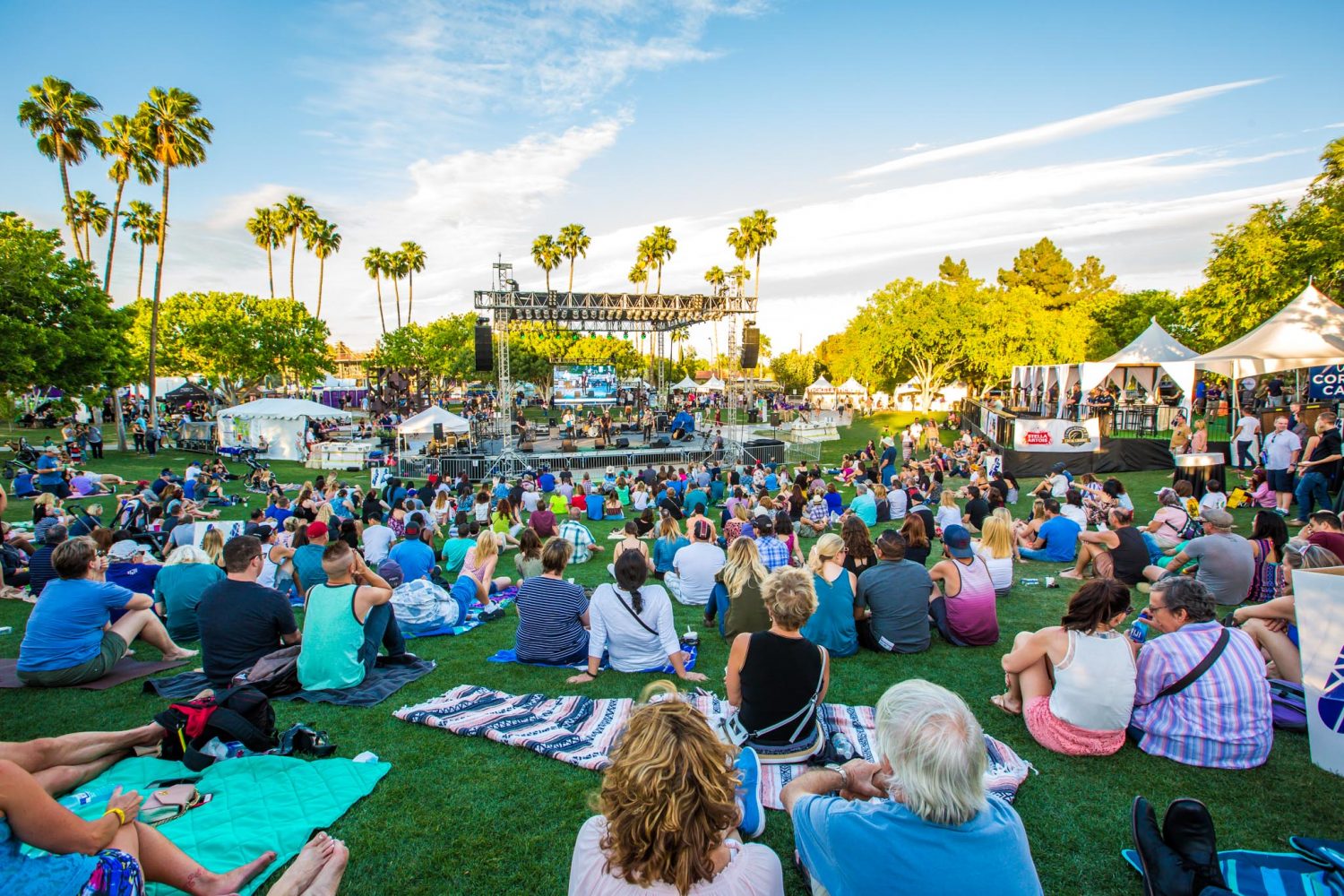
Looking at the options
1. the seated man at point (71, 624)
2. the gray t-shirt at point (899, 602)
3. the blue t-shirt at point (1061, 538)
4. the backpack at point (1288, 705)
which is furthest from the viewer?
the blue t-shirt at point (1061, 538)

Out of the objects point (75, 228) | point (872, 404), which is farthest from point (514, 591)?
point (872, 404)

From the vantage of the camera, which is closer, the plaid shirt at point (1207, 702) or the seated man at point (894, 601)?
the plaid shirt at point (1207, 702)

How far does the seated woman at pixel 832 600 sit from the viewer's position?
16.8 feet

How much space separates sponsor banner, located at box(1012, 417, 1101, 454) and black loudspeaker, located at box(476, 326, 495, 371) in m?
17.5

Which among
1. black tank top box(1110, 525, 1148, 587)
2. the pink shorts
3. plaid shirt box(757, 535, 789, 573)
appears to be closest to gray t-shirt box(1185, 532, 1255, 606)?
black tank top box(1110, 525, 1148, 587)

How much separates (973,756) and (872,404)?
51.6m

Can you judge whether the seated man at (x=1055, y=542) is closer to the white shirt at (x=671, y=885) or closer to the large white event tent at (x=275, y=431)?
the white shirt at (x=671, y=885)

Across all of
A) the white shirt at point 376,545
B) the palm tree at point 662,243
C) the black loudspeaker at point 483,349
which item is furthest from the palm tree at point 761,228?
the white shirt at point 376,545

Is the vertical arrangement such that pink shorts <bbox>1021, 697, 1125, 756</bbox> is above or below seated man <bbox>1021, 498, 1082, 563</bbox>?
below

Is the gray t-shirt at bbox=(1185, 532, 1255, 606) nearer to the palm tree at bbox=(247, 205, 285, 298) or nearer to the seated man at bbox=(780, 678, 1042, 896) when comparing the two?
the seated man at bbox=(780, 678, 1042, 896)

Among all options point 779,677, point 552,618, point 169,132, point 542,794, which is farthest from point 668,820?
point 169,132

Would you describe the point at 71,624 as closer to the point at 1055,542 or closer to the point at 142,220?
the point at 1055,542

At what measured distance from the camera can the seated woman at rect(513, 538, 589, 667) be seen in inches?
A: 207

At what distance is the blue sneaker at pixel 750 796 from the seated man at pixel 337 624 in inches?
119
